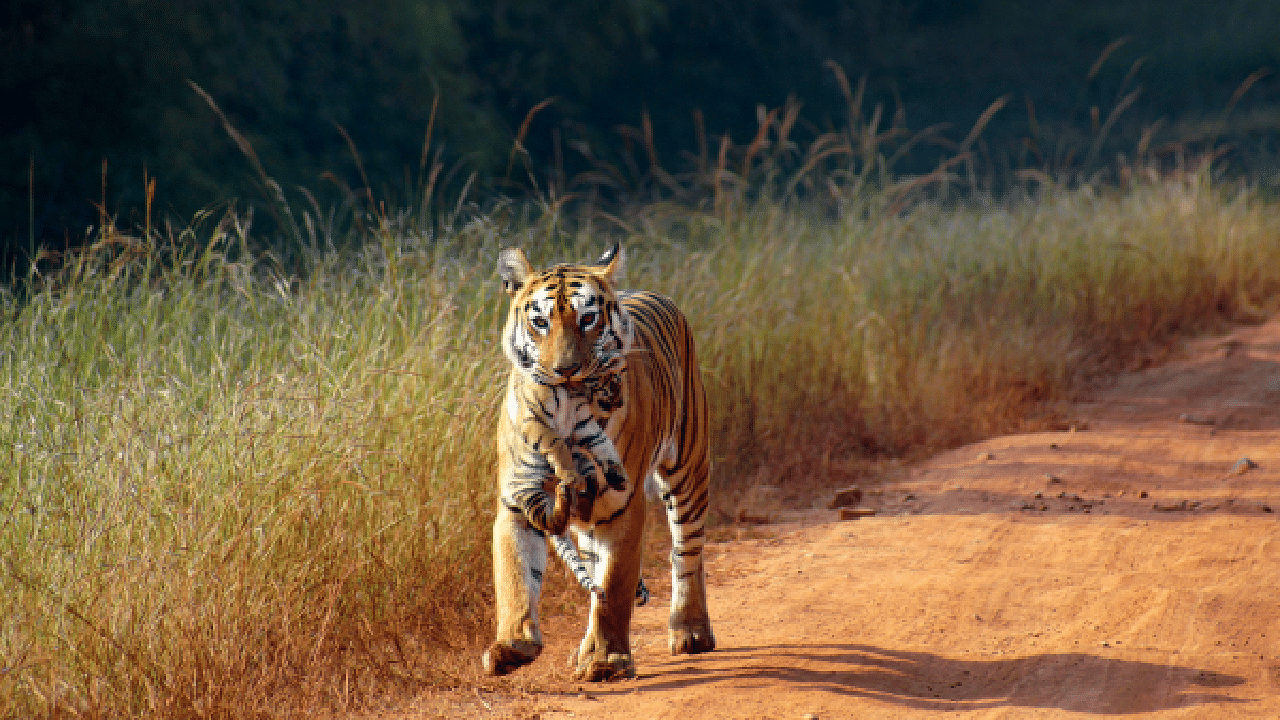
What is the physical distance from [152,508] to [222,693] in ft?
2.18

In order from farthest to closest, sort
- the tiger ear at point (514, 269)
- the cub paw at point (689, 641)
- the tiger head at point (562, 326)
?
the cub paw at point (689, 641), the tiger ear at point (514, 269), the tiger head at point (562, 326)

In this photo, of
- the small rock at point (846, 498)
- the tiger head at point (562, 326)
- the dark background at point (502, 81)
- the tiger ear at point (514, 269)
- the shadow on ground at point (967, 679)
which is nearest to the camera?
the tiger head at point (562, 326)

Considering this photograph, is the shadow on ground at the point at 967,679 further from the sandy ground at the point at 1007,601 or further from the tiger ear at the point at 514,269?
the tiger ear at the point at 514,269

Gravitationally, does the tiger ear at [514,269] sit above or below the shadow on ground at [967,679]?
above

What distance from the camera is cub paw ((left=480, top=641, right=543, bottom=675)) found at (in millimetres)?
2844

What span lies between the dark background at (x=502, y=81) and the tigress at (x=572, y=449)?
3.01 metres

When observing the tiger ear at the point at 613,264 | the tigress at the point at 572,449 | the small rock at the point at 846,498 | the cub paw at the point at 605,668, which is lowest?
the small rock at the point at 846,498

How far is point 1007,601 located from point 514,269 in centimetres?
233

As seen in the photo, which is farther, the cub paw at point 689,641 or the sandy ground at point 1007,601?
the cub paw at point 689,641

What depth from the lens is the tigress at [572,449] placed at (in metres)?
2.86

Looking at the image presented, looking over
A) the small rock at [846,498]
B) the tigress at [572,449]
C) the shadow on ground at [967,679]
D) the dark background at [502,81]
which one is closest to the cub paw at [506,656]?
the tigress at [572,449]

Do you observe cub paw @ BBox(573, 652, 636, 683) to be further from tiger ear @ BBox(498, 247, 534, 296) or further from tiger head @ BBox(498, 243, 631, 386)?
tiger ear @ BBox(498, 247, 534, 296)

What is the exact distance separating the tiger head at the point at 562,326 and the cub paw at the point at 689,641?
1180 mm

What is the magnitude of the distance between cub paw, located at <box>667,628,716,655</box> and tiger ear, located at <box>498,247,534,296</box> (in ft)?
4.45
